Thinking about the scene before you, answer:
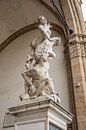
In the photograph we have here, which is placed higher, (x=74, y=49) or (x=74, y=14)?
(x=74, y=14)

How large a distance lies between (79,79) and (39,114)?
9.23ft

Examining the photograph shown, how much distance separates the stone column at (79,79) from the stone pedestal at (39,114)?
2.10 meters

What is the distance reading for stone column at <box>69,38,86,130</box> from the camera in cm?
561

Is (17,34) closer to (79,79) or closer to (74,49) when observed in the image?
(74,49)

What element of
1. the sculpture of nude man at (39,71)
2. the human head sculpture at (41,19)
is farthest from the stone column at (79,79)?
the human head sculpture at (41,19)

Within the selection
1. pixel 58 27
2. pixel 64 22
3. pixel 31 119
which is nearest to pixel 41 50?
pixel 31 119

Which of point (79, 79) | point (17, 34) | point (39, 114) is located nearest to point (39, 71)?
point (39, 114)

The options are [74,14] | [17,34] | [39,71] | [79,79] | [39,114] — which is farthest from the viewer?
[17,34]

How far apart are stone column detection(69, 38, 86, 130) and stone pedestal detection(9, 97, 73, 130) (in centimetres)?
210

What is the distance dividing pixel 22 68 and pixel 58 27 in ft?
5.41

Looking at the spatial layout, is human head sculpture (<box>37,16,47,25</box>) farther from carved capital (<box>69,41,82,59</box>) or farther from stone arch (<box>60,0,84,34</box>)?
stone arch (<box>60,0,84,34</box>)

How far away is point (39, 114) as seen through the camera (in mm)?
3363

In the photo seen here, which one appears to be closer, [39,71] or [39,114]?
[39,114]

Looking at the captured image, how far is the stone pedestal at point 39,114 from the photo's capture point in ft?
10.8
